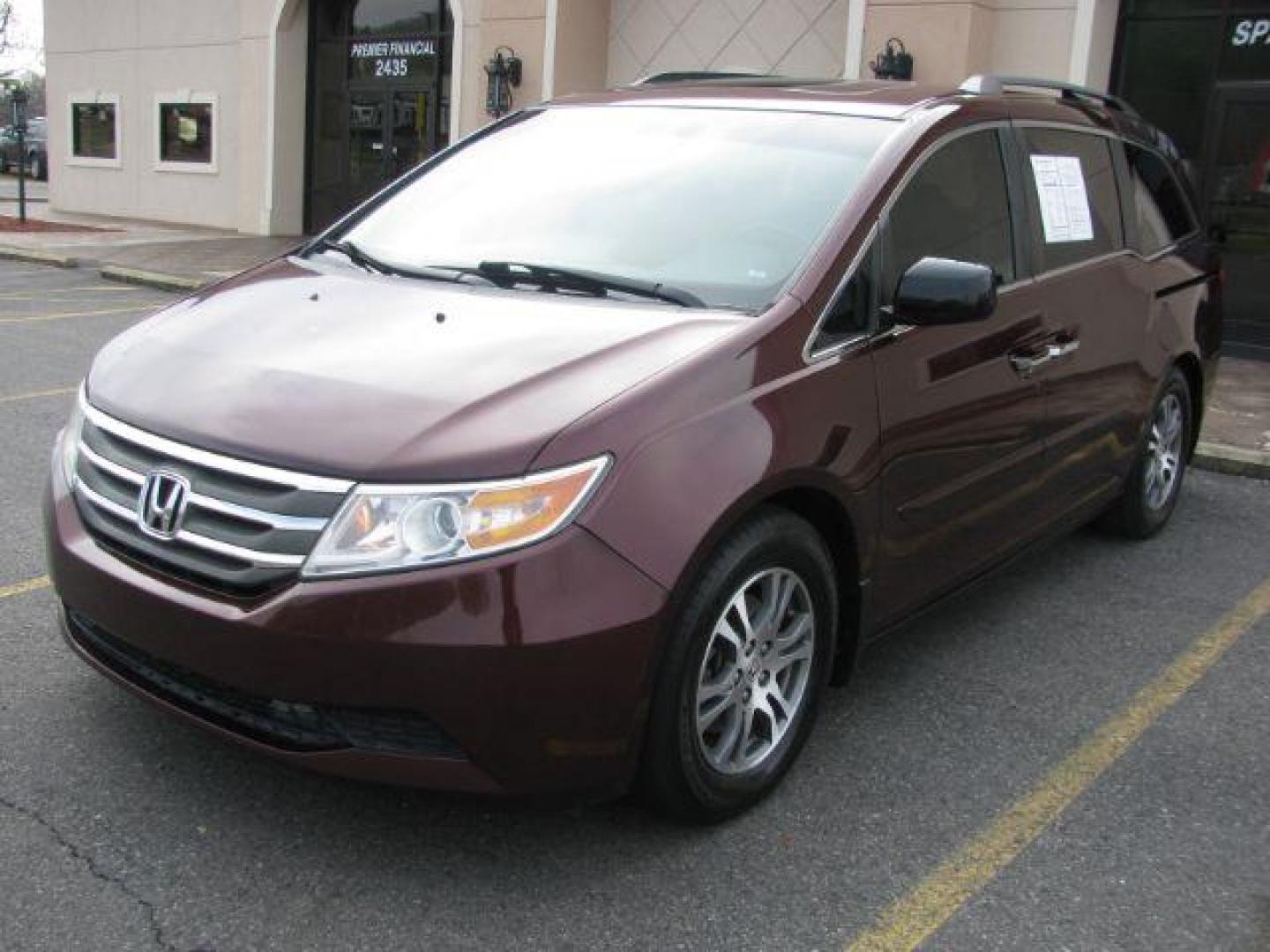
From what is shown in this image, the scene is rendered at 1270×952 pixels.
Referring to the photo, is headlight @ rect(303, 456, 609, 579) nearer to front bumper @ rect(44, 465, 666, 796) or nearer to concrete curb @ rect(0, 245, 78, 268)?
front bumper @ rect(44, 465, 666, 796)

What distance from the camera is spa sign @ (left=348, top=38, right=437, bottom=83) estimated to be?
1812 centimetres

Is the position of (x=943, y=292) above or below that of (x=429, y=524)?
above

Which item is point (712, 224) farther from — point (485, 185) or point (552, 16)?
point (552, 16)

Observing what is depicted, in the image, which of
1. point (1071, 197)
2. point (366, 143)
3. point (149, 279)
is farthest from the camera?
point (366, 143)

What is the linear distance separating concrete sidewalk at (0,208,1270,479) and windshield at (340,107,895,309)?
178 inches

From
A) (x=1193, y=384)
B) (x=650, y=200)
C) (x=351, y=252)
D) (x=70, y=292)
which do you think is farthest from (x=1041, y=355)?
(x=70, y=292)

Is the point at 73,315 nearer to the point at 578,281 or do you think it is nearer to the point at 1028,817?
the point at 578,281

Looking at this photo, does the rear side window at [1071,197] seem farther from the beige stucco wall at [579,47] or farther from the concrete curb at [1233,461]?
the beige stucco wall at [579,47]

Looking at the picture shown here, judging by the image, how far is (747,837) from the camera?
10.0ft

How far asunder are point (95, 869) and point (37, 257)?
15.4 metres

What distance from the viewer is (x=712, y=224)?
11.7 ft

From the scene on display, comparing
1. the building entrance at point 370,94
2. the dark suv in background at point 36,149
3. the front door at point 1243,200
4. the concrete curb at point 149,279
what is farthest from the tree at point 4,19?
the front door at point 1243,200

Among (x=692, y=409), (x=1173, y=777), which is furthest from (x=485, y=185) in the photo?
(x=1173, y=777)

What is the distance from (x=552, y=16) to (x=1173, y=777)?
13.2m
